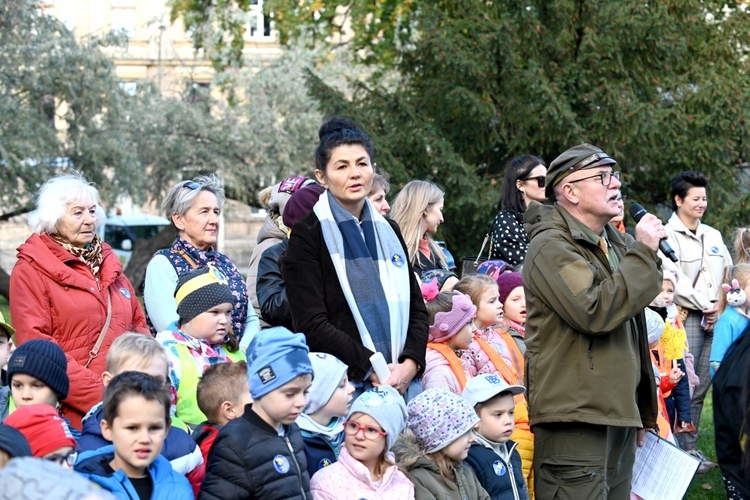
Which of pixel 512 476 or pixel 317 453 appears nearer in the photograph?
pixel 317 453

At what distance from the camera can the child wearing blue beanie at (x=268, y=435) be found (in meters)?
3.97

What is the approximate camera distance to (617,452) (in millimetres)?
4805

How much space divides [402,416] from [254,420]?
2.23 ft

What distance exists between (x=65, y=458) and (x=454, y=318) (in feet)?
8.30

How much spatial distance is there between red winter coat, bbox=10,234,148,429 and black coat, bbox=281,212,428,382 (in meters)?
1.13

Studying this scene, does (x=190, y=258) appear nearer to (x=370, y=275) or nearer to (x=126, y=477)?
(x=370, y=275)

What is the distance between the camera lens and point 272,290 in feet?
18.2

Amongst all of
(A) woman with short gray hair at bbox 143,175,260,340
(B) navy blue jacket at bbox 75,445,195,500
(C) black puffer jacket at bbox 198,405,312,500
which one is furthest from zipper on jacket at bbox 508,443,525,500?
(B) navy blue jacket at bbox 75,445,195,500

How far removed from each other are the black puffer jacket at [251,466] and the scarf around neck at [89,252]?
1.66 meters

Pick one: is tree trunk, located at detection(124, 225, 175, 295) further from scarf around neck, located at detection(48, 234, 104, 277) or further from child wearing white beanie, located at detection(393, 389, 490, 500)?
child wearing white beanie, located at detection(393, 389, 490, 500)

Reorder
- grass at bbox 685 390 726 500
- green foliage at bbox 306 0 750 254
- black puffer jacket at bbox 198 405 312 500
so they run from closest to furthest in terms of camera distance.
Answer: black puffer jacket at bbox 198 405 312 500 → grass at bbox 685 390 726 500 → green foliage at bbox 306 0 750 254

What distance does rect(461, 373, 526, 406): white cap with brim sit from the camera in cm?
513

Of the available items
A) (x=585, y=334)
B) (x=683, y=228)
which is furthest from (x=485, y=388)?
(x=683, y=228)

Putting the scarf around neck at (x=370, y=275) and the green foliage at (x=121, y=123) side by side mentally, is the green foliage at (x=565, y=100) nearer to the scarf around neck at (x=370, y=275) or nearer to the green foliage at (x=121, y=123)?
the scarf around neck at (x=370, y=275)
